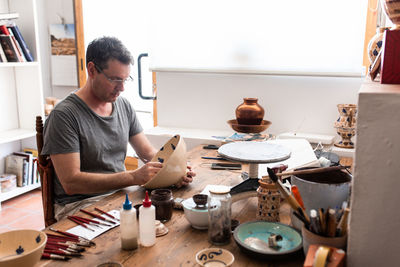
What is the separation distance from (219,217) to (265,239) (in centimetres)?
15

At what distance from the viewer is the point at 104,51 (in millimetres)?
1800

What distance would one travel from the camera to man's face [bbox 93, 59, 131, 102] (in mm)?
1827

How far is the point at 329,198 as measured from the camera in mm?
1076

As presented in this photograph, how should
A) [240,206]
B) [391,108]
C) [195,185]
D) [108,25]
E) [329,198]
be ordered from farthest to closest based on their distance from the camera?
[108,25], [195,185], [240,206], [329,198], [391,108]

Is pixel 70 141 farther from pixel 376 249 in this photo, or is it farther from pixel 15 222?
pixel 15 222

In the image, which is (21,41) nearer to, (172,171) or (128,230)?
(172,171)

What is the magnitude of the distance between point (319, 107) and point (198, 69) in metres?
0.87

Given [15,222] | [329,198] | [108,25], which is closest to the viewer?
[329,198]

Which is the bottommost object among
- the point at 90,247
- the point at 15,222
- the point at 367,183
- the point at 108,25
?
the point at 15,222

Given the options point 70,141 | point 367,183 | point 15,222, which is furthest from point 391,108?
point 15,222

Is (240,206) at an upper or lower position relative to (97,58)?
lower

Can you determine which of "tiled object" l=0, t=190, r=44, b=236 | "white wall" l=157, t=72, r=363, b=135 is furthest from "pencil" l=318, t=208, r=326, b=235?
"tiled object" l=0, t=190, r=44, b=236

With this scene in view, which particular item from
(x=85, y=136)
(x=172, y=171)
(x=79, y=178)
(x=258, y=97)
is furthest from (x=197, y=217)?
(x=258, y=97)

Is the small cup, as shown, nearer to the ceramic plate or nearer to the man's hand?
the ceramic plate
